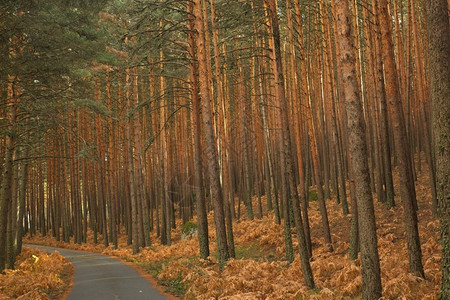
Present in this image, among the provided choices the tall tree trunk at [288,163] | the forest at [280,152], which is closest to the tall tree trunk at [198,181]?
the forest at [280,152]

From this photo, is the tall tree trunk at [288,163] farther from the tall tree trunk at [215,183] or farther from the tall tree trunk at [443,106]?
the tall tree trunk at [443,106]

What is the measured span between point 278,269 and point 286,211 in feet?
5.12

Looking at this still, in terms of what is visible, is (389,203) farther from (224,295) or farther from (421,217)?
(224,295)

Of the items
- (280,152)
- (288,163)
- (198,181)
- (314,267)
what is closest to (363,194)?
(288,163)

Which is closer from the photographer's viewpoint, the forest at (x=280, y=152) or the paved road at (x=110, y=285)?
the forest at (x=280, y=152)

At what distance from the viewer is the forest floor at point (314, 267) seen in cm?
761

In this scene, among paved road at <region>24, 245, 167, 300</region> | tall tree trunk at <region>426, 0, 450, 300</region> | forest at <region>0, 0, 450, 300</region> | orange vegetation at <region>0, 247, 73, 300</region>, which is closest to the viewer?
tall tree trunk at <region>426, 0, 450, 300</region>

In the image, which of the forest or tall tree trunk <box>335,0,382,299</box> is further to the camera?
the forest

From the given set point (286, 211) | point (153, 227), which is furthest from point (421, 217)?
point (153, 227)

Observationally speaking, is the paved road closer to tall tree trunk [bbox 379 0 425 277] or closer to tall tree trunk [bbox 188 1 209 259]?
tall tree trunk [bbox 188 1 209 259]

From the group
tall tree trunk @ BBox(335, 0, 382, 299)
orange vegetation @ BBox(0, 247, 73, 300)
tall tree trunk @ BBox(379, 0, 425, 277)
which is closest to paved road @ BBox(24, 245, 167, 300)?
orange vegetation @ BBox(0, 247, 73, 300)

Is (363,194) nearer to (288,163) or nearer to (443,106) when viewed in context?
(443,106)

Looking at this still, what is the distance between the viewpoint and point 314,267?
10445 millimetres

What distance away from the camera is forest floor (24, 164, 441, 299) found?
761 cm
